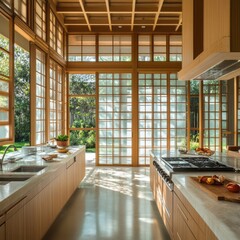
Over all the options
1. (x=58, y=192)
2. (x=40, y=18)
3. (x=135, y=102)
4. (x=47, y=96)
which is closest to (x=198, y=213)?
(x=58, y=192)

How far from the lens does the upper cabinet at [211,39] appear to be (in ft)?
6.44

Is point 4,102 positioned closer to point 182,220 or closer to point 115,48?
A: point 182,220

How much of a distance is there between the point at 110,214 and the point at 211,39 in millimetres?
2408

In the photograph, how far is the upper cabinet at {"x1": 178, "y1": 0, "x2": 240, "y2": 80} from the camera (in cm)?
196

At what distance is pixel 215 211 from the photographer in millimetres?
1420

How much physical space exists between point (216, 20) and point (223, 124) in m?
5.42

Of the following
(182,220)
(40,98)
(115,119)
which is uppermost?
(40,98)

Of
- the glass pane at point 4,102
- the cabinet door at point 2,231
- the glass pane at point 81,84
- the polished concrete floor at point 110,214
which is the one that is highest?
the glass pane at point 81,84

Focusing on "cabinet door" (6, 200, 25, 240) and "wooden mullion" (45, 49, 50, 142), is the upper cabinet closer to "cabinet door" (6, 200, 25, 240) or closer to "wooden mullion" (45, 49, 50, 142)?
"cabinet door" (6, 200, 25, 240)

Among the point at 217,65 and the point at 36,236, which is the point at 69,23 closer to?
the point at 217,65

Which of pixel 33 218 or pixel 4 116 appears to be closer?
pixel 33 218

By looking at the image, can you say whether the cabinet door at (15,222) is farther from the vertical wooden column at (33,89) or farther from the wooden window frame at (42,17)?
the wooden window frame at (42,17)

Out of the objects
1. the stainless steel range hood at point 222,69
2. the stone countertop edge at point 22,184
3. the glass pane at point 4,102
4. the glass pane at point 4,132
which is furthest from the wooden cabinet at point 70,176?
the stainless steel range hood at point 222,69

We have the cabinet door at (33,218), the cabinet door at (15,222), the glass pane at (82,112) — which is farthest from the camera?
the glass pane at (82,112)
